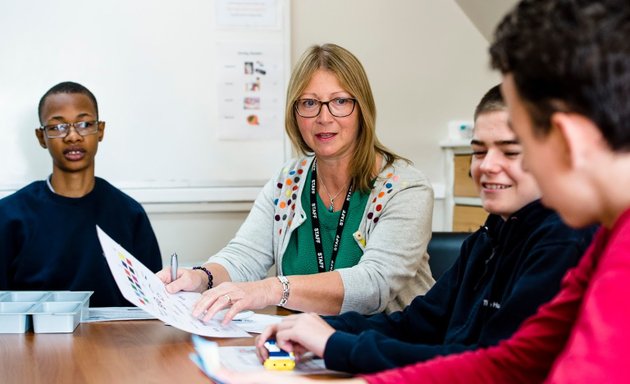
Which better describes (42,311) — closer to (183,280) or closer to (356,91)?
(183,280)

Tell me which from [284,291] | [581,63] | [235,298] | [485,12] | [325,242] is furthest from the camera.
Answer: [485,12]

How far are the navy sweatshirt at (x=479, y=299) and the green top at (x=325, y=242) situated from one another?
512mm

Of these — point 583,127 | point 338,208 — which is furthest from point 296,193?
point 583,127

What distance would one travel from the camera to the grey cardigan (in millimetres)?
1842

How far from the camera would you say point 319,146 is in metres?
2.11

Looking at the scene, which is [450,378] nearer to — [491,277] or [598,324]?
[598,324]

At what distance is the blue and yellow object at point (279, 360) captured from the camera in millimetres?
1203

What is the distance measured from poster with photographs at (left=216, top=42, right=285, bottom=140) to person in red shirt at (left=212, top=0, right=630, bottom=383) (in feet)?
7.13

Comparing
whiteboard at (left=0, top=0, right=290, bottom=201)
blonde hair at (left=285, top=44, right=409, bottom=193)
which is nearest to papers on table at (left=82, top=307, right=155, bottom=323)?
blonde hair at (left=285, top=44, right=409, bottom=193)

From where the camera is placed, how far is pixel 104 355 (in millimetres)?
1358

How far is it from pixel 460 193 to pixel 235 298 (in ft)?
5.66

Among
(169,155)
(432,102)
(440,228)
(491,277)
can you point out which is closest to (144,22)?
(169,155)

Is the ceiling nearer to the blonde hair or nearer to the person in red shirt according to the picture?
the blonde hair

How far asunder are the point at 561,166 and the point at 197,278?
1.24 m
